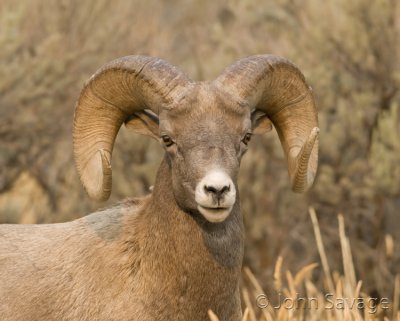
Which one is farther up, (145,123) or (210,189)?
(145,123)

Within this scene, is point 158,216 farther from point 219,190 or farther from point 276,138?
point 276,138

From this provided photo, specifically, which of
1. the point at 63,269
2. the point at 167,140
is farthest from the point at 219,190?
the point at 63,269

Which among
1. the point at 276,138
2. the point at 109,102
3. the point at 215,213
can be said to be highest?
the point at 276,138

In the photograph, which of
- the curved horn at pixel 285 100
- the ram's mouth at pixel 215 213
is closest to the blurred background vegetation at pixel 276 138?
the curved horn at pixel 285 100

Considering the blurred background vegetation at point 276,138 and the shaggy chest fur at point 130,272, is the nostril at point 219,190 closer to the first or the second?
the shaggy chest fur at point 130,272

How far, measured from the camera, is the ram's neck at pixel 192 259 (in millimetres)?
6812

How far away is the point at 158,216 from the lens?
6977mm

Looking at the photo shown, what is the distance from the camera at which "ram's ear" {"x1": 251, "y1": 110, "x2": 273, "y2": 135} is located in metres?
7.51

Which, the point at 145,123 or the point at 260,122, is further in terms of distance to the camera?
the point at 260,122

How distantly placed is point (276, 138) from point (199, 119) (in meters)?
7.71

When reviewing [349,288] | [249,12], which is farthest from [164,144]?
[249,12]

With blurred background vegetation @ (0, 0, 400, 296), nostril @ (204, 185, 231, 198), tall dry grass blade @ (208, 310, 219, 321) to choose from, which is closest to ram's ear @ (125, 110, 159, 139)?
nostril @ (204, 185, 231, 198)

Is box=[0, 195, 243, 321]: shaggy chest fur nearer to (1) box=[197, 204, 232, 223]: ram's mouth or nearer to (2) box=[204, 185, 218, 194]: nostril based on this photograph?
(1) box=[197, 204, 232, 223]: ram's mouth

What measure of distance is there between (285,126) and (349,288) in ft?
4.10
